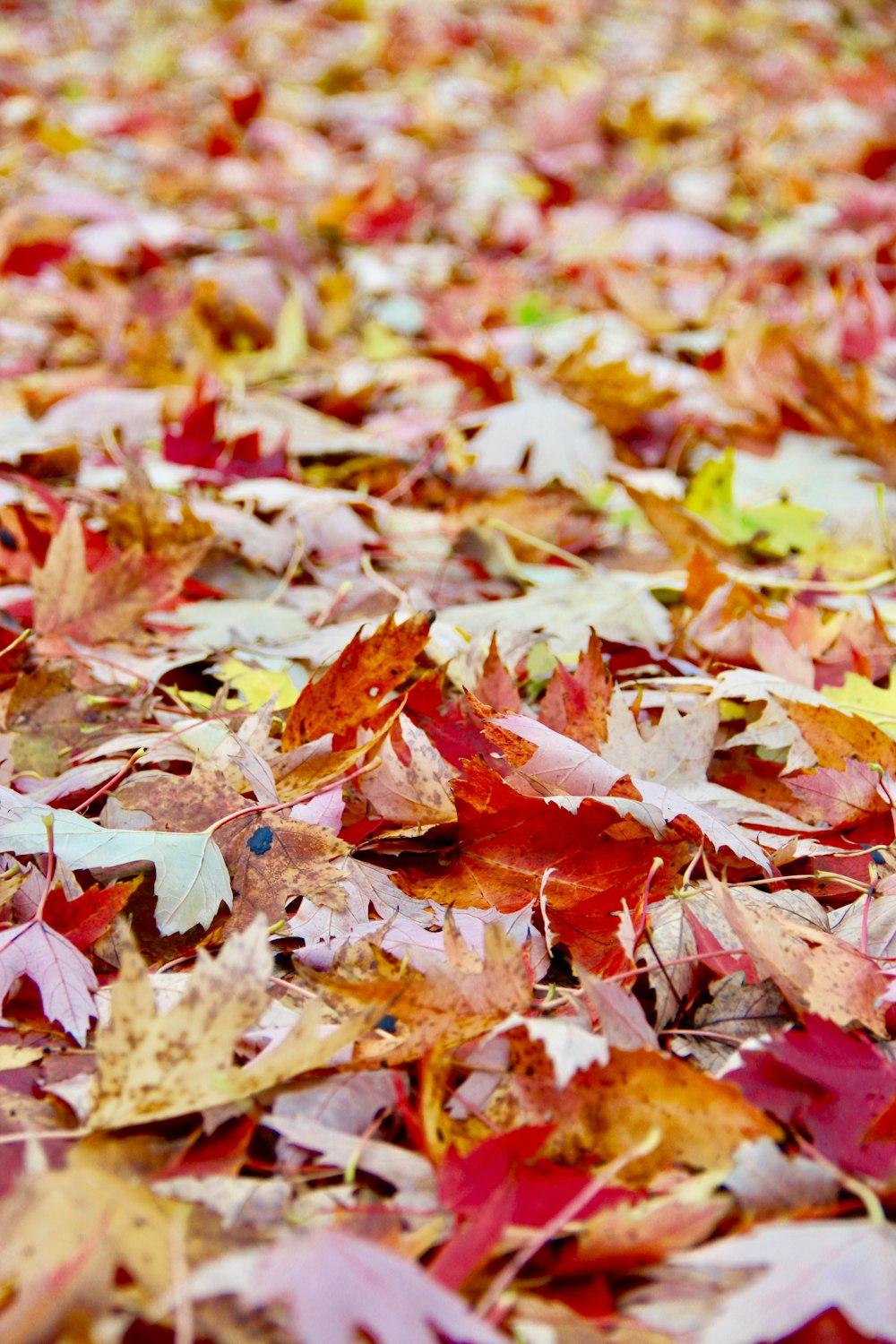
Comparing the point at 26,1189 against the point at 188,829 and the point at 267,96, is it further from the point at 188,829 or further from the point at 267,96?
the point at 267,96

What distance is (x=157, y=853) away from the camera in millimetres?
876

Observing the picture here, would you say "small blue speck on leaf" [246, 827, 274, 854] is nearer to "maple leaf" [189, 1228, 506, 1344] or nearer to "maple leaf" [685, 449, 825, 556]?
"maple leaf" [189, 1228, 506, 1344]

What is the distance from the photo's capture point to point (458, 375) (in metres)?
1.91

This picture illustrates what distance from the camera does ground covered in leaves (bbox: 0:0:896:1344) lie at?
0.60 m

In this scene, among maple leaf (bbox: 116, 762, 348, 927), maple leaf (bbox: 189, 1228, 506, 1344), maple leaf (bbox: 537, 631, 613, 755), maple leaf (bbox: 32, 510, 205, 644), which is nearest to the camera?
maple leaf (bbox: 189, 1228, 506, 1344)

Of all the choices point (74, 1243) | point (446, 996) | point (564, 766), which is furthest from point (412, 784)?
point (74, 1243)

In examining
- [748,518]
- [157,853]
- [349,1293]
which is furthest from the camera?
[748,518]

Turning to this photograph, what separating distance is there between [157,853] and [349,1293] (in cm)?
43

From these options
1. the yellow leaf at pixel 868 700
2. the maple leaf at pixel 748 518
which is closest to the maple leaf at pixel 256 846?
the yellow leaf at pixel 868 700

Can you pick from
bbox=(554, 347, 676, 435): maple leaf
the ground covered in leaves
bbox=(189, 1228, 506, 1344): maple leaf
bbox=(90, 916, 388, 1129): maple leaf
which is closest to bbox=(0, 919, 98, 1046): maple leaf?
the ground covered in leaves

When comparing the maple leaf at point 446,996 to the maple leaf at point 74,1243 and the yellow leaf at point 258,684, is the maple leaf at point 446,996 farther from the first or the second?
the yellow leaf at point 258,684

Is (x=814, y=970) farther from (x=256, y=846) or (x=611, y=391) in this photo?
(x=611, y=391)

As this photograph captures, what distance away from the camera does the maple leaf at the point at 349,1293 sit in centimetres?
51

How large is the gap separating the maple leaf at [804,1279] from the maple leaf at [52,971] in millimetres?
455
